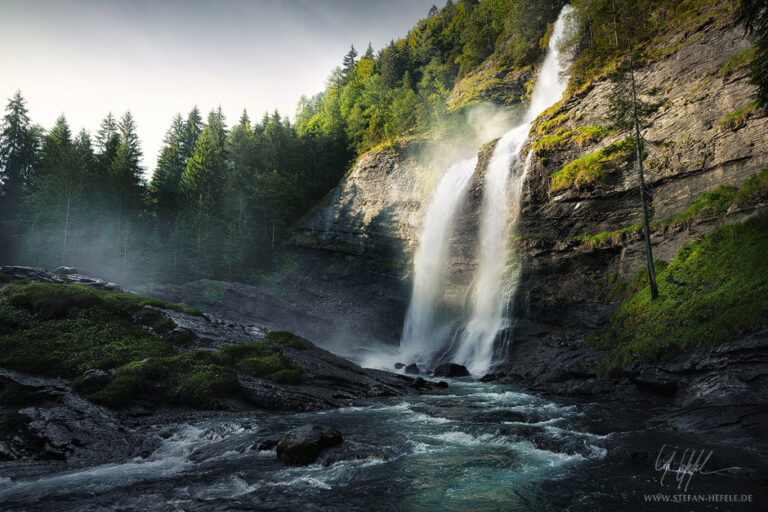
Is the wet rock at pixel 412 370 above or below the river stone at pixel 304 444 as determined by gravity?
below

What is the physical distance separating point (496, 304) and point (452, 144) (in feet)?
73.3

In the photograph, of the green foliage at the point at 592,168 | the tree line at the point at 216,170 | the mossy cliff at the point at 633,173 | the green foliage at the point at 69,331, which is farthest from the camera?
the tree line at the point at 216,170

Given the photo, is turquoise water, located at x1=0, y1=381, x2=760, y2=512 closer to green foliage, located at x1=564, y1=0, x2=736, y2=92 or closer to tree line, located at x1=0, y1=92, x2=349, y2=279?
green foliage, located at x1=564, y1=0, x2=736, y2=92

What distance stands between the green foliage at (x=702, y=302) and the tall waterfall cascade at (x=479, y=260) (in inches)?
349

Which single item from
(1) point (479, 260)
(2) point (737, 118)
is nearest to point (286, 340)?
(1) point (479, 260)

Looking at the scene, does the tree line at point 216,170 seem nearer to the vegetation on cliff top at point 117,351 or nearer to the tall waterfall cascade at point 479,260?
the tall waterfall cascade at point 479,260

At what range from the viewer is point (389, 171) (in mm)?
43344

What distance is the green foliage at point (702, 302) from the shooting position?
42.1ft

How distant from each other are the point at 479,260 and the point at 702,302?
17956mm

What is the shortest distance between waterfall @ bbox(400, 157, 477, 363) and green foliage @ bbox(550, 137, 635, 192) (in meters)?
10.2

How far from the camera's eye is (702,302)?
48.4ft

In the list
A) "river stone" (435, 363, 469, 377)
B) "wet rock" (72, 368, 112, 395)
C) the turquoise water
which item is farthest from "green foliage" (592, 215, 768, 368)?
"wet rock" (72, 368, 112, 395)

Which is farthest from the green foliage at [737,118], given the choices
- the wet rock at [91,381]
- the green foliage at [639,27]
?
the wet rock at [91,381]

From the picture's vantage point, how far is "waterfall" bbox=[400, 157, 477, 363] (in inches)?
1366
